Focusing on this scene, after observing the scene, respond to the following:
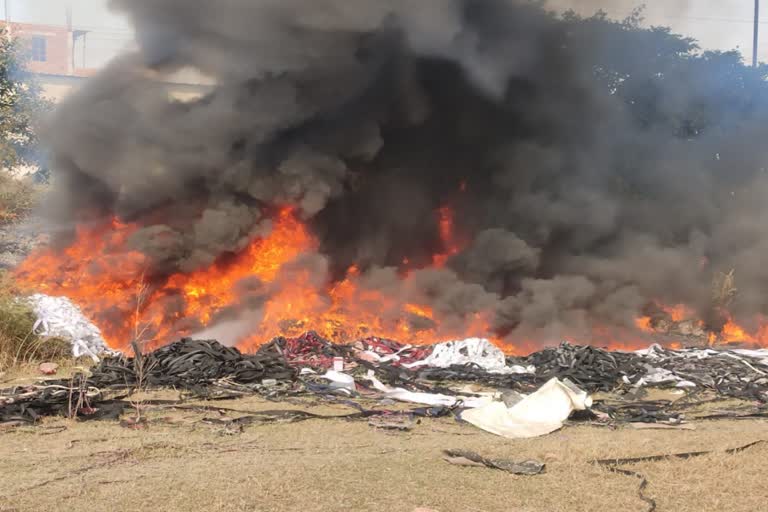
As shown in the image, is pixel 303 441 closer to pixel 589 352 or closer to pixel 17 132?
pixel 589 352

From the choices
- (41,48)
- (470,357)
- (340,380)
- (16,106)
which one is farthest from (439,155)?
(41,48)

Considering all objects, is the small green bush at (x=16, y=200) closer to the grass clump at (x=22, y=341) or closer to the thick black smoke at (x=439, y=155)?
the thick black smoke at (x=439, y=155)

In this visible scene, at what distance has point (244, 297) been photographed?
50.1 ft

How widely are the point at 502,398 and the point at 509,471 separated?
8.61 ft

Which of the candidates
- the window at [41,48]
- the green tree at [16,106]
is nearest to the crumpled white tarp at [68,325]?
the green tree at [16,106]

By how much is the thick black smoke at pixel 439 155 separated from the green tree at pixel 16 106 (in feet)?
14.6

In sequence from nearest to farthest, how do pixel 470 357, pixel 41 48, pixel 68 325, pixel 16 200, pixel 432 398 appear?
pixel 432 398 < pixel 470 357 < pixel 68 325 < pixel 16 200 < pixel 41 48

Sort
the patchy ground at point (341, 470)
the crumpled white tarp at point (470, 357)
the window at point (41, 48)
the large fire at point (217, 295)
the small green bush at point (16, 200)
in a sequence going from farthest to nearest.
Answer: the window at point (41, 48), the small green bush at point (16, 200), the large fire at point (217, 295), the crumpled white tarp at point (470, 357), the patchy ground at point (341, 470)

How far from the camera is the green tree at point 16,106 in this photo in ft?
64.0

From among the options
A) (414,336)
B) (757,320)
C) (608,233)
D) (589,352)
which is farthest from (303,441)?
(757,320)

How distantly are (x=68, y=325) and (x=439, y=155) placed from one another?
32.3 ft

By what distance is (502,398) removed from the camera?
30.1 feet

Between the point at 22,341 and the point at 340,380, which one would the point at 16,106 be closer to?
the point at 22,341

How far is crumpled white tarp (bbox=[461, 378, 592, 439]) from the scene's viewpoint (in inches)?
324
